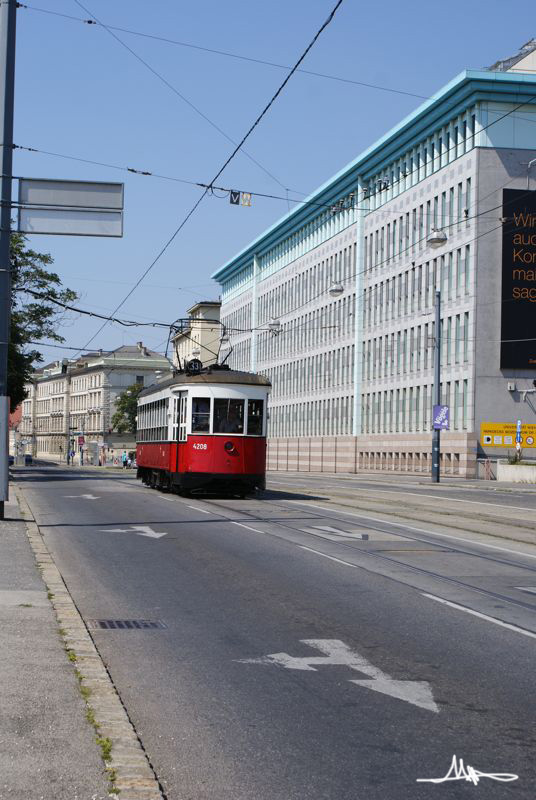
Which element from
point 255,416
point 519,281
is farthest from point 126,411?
point 255,416

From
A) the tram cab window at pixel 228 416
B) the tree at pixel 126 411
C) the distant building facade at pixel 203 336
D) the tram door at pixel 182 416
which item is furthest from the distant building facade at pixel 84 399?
the tram cab window at pixel 228 416

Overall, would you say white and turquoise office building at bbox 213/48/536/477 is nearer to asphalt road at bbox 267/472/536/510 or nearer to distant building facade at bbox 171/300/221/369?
asphalt road at bbox 267/472/536/510

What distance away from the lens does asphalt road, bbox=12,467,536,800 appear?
18.1 feet

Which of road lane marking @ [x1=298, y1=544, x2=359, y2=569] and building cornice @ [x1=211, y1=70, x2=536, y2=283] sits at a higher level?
building cornice @ [x1=211, y1=70, x2=536, y2=283]

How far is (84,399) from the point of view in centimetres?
16488

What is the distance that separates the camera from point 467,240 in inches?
2509

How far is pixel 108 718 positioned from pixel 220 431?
2400 cm

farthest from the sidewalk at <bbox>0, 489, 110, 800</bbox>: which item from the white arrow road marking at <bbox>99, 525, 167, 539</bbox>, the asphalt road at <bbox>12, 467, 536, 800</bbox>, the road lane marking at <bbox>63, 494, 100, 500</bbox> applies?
the road lane marking at <bbox>63, 494, 100, 500</bbox>

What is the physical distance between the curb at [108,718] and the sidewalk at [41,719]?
57 mm

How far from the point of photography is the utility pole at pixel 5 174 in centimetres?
Result: 1877

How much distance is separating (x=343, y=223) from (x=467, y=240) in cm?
2216

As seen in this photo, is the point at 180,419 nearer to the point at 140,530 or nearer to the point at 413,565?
the point at 140,530

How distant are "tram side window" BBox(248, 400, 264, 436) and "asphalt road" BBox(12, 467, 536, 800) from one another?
503 inches

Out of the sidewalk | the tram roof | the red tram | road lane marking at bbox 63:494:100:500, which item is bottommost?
the sidewalk
